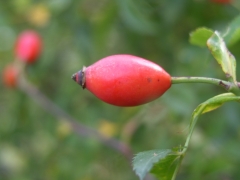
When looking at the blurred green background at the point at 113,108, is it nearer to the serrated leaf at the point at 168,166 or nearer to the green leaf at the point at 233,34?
the green leaf at the point at 233,34

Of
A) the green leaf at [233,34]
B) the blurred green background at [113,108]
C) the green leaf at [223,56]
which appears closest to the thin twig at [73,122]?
the blurred green background at [113,108]

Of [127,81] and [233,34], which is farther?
[233,34]

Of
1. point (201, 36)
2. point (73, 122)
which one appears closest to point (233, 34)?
point (201, 36)

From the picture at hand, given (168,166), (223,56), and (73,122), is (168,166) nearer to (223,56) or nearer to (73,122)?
(223,56)

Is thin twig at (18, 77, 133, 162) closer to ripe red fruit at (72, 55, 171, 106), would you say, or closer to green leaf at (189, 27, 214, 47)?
green leaf at (189, 27, 214, 47)

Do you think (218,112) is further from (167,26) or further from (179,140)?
(167,26)

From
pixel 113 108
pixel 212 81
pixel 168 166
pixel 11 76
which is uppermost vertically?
pixel 11 76

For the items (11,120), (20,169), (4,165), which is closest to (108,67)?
(11,120)
